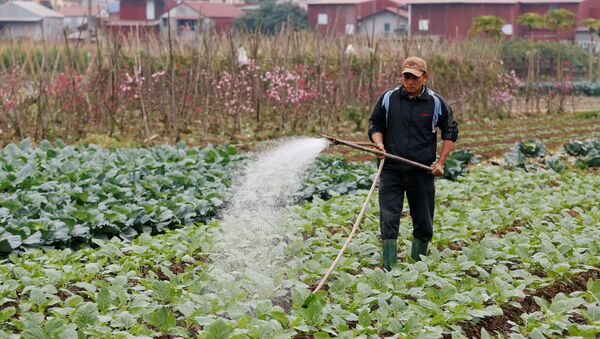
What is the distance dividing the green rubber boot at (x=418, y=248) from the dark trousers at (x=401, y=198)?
0.35ft

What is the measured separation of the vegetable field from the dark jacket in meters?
0.83

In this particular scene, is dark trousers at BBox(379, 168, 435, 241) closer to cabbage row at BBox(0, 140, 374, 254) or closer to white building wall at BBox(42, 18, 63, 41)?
cabbage row at BBox(0, 140, 374, 254)

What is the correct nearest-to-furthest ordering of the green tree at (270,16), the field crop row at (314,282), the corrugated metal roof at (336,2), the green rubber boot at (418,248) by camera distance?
the field crop row at (314,282), the green rubber boot at (418,248), the green tree at (270,16), the corrugated metal roof at (336,2)

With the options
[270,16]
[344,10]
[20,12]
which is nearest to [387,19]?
[344,10]

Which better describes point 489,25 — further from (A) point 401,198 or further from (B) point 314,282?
(B) point 314,282

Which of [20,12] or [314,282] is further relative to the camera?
[20,12]

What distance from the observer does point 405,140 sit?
719 centimetres

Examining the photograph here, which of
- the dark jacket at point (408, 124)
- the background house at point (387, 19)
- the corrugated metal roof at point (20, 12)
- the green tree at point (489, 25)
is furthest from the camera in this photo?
the corrugated metal roof at point (20, 12)

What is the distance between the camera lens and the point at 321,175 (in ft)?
38.1

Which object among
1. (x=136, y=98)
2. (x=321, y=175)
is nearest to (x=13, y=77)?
(x=136, y=98)

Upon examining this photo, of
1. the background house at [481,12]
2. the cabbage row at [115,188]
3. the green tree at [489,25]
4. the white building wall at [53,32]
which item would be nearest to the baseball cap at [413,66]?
the cabbage row at [115,188]

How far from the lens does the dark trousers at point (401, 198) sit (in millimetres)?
7219

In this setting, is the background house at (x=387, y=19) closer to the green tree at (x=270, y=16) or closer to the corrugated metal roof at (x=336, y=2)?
the corrugated metal roof at (x=336, y=2)

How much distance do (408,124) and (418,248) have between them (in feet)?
3.36
